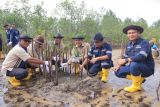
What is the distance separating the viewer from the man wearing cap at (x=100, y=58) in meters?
7.21

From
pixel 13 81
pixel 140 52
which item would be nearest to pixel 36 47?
pixel 13 81

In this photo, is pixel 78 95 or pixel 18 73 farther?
pixel 18 73

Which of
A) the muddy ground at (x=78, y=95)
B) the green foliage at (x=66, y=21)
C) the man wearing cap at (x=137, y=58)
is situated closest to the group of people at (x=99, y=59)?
the man wearing cap at (x=137, y=58)

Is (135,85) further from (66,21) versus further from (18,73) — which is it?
(66,21)

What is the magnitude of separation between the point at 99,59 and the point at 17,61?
2.04 meters

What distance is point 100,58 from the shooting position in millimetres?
7238

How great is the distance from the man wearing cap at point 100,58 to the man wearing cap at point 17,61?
1.29 meters

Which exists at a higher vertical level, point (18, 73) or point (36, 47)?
point (36, 47)

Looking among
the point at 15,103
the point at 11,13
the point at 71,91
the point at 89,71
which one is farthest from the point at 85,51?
the point at 11,13

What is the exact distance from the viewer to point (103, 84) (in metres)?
7.02

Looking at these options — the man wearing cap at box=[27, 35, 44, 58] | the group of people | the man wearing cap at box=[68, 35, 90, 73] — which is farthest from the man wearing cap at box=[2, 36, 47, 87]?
the man wearing cap at box=[68, 35, 90, 73]

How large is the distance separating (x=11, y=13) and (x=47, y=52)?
Result: 41.6 feet

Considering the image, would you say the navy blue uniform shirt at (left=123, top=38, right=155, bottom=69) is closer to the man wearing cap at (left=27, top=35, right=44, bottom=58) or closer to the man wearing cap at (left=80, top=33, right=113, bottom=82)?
the man wearing cap at (left=80, top=33, right=113, bottom=82)

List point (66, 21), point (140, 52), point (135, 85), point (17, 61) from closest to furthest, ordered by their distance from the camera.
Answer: point (140, 52) → point (135, 85) → point (17, 61) → point (66, 21)
